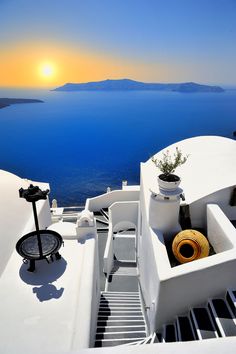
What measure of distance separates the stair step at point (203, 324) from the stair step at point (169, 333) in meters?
0.82

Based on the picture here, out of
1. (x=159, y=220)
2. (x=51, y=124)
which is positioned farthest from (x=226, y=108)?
(x=159, y=220)

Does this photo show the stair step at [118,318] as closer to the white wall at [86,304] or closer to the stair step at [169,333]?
the white wall at [86,304]

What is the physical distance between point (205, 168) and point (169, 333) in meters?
6.74

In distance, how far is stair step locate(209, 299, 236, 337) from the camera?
6.02 metres

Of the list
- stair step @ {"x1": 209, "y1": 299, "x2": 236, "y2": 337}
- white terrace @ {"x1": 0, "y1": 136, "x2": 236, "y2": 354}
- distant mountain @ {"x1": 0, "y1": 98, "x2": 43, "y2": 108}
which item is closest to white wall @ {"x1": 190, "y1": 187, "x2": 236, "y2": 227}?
white terrace @ {"x1": 0, "y1": 136, "x2": 236, "y2": 354}

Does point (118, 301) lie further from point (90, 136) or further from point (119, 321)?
point (90, 136)

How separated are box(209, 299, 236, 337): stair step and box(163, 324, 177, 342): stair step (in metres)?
1.39

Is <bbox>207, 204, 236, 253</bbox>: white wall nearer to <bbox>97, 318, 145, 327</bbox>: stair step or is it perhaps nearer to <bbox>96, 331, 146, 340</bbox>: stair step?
<bbox>96, 331, 146, 340</bbox>: stair step

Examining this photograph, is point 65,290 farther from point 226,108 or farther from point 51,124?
point 226,108

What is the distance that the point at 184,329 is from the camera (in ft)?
22.7

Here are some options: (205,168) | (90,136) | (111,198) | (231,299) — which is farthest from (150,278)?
(90,136)

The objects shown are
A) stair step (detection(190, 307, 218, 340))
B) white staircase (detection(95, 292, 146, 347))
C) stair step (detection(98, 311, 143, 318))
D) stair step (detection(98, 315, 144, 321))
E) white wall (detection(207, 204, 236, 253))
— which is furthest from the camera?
stair step (detection(98, 311, 143, 318))

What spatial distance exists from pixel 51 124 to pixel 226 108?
7993cm

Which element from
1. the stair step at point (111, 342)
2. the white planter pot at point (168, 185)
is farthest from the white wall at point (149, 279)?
the white planter pot at point (168, 185)
